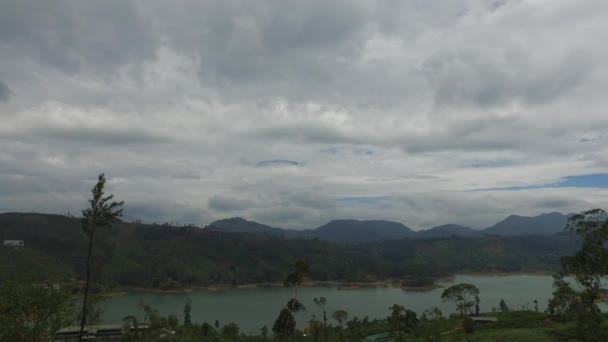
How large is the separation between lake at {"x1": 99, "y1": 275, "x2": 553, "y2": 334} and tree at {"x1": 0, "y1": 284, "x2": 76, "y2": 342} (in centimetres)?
7375

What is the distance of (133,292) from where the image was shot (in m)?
163

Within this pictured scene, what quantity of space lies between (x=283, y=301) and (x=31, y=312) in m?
124

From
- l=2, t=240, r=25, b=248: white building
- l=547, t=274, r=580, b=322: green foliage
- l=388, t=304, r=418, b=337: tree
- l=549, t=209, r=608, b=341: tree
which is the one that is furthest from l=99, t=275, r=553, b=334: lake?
l=549, t=209, r=608, b=341: tree

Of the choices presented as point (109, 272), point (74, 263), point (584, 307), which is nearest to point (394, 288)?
point (109, 272)

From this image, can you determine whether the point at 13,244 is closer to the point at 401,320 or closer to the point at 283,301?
the point at 283,301

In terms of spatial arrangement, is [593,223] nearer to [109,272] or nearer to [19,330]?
[19,330]

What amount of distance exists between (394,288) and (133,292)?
4158 inches

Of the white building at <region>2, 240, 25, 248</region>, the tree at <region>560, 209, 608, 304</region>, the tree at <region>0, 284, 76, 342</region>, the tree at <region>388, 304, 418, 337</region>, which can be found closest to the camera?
the tree at <region>0, 284, 76, 342</region>

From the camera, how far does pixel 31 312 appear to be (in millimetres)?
21938

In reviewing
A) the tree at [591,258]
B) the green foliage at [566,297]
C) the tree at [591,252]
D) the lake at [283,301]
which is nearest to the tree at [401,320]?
the green foliage at [566,297]

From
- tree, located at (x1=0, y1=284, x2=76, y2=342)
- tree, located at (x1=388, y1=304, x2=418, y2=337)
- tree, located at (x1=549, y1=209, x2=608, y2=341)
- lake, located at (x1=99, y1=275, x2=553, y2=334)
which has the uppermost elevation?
tree, located at (x1=549, y1=209, x2=608, y2=341)

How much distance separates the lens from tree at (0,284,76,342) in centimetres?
2125

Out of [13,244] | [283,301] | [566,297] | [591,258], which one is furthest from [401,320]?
[13,244]

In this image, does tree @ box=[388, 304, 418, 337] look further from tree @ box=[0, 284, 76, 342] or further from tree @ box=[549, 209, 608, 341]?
tree @ box=[0, 284, 76, 342]
